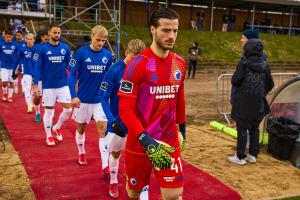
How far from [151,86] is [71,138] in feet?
16.9

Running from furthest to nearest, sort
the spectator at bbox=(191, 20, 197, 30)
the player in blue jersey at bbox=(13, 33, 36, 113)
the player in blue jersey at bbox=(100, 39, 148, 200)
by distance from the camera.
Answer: the spectator at bbox=(191, 20, 197, 30) → the player in blue jersey at bbox=(13, 33, 36, 113) → the player in blue jersey at bbox=(100, 39, 148, 200)

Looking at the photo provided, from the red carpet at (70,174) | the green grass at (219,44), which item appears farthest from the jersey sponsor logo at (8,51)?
the green grass at (219,44)

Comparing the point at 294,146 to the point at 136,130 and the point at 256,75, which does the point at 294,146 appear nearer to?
the point at 256,75

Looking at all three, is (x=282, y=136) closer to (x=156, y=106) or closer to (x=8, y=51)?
(x=156, y=106)

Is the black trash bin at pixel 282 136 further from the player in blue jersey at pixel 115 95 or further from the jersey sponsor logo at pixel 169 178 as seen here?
the jersey sponsor logo at pixel 169 178

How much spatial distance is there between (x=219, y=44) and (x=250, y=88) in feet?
86.2

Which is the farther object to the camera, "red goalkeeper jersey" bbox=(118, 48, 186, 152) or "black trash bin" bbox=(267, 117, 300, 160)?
"black trash bin" bbox=(267, 117, 300, 160)

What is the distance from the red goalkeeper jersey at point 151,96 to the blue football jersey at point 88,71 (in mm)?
2331

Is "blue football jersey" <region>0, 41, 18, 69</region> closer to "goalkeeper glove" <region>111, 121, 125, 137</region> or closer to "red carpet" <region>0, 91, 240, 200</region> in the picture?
"red carpet" <region>0, 91, 240, 200</region>

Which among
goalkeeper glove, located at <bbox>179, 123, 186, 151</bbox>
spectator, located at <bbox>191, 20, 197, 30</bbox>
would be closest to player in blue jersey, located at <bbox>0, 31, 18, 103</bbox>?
goalkeeper glove, located at <bbox>179, 123, 186, 151</bbox>

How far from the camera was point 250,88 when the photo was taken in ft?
21.1

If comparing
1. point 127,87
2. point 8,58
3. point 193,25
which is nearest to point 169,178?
point 127,87

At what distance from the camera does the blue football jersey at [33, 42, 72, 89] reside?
7055 millimetres

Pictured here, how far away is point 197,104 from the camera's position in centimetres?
1326
